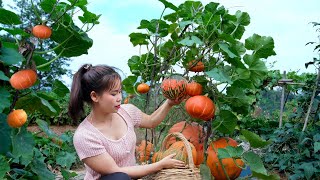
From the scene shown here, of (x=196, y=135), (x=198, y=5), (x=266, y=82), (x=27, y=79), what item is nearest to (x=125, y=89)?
(x=196, y=135)

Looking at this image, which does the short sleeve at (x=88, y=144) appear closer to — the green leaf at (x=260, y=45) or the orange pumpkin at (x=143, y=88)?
the orange pumpkin at (x=143, y=88)

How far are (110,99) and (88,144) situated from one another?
21cm

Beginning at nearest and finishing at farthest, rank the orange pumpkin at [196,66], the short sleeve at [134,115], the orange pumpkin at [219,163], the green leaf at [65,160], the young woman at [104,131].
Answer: the young woman at [104,131] < the orange pumpkin at [196,66] < the short sleeve at [134,115] < the orange pumpkin at [219,163] < the green leaf at [65,160]

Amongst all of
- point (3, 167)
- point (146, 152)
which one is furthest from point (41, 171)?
point (146, 152)

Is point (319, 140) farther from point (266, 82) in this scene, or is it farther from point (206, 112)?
point (266, 82)

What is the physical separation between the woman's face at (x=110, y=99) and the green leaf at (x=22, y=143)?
34 centimetres

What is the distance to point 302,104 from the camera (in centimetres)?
414

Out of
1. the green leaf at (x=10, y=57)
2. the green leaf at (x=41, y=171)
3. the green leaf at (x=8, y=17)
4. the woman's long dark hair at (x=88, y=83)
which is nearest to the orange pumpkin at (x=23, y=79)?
the green leaf at (x=10, y=57)

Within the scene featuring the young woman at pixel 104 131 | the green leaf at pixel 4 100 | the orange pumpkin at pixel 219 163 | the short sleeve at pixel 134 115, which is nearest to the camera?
the green leaf at pixel 4 100

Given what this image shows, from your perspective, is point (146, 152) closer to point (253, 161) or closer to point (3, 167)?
point (253, 161)

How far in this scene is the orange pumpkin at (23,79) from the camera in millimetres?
1553

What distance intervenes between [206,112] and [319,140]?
1665 mm

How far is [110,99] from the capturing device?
75.5 inches

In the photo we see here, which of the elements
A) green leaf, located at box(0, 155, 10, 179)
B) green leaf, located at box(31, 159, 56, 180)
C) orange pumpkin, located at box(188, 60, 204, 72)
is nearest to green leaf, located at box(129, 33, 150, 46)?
orange pumpkin, located at box(188, 60, 204, 72)
